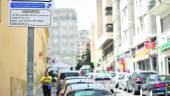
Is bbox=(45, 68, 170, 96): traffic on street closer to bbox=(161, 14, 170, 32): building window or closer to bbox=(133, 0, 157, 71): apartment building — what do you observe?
bbox=(161, 14, 170, 32): building window

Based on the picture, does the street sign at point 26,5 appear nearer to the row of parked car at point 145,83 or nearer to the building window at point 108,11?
the row of parked car at point 145,83

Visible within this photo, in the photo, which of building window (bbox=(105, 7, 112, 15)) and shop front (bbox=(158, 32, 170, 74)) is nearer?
shop front (bbox=(158, 32, 170, 74))

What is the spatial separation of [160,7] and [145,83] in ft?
Answer: 63.9

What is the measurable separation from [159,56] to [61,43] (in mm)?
89489

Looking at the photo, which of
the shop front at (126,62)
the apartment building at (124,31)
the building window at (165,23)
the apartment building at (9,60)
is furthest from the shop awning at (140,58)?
the apartment building at (9,60)

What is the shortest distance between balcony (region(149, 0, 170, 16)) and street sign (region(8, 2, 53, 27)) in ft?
115

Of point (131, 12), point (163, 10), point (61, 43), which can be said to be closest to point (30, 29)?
point (163, 10)

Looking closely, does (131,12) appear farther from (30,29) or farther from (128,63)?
(30,29)

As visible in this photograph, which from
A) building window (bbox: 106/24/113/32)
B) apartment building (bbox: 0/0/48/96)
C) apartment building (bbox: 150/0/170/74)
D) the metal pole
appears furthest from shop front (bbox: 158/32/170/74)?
building window (bbox: 106/24/113/32)

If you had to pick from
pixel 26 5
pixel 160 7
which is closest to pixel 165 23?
pixel 160 7

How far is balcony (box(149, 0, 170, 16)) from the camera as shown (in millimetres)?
41781

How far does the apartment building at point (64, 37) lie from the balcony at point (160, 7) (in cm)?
8187

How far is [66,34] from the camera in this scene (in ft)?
464

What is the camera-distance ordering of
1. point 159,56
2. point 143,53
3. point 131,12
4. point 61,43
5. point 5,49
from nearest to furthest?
point 5,49, point 159,56, point 143,53, point 131,12, point 61,43
